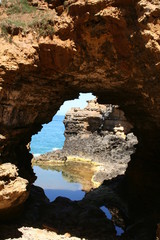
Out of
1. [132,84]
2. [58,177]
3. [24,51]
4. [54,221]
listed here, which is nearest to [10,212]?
[54,221]

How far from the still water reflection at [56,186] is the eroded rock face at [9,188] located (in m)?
7.67

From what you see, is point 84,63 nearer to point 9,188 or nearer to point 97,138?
point 9,188

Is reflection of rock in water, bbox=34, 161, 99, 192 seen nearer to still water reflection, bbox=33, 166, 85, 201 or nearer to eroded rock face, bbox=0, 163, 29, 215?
still water reflection, bbox=33, 166, 85, 201

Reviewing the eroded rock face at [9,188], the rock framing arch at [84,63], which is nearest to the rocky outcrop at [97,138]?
the rock framing arch at [84,63]

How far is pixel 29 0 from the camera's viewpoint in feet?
29.8

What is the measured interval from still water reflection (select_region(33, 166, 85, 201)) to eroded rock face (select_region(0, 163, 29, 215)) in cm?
767

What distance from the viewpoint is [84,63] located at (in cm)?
832

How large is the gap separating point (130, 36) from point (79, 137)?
28.4 m

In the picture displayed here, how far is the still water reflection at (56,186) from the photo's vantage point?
16938 mm

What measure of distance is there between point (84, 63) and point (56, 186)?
1331cm

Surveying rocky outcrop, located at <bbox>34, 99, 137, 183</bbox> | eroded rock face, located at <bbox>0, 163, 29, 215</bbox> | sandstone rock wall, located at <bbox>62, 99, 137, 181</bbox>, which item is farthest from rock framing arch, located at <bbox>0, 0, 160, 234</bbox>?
rocky outcrop, located at <bbox>34, 99, 137, 183</bbox>

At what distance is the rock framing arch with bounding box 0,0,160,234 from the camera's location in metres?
6.98

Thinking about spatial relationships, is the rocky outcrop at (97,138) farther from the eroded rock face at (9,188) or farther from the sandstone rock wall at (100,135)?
the eroded rock face at (9,188)

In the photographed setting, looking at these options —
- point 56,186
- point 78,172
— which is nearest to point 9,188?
point 56,186
